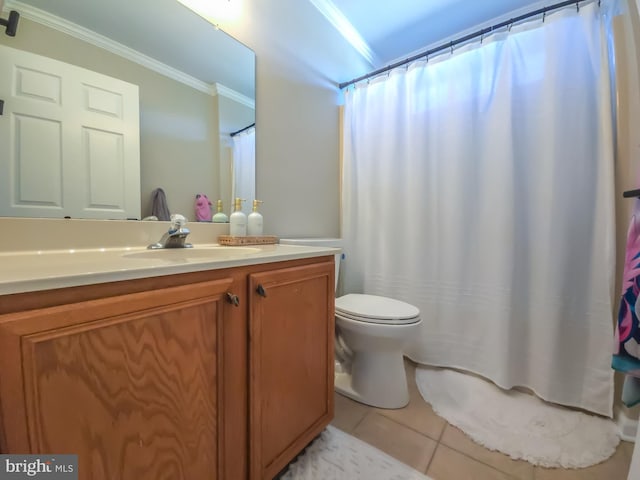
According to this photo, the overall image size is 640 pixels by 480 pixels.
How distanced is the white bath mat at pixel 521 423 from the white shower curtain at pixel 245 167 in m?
1.40

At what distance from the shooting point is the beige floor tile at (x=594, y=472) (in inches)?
35.6

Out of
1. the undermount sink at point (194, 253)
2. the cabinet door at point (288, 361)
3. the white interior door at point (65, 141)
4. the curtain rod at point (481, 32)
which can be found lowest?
the cabinet door at point (288, 361)

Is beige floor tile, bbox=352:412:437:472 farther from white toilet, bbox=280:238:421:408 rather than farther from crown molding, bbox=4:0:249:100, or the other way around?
crown molding, bbox=4:0:249:100

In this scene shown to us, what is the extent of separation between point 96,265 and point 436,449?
51.4 inches

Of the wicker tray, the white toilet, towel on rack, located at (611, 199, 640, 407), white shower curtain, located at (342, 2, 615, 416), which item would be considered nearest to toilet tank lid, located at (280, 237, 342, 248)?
the white toilet

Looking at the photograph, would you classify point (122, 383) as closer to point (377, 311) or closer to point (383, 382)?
point (377, 311)

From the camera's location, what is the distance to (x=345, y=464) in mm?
949

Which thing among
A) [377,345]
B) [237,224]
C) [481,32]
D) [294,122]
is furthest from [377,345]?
[481,32]

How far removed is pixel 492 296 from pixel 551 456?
668 millimetres

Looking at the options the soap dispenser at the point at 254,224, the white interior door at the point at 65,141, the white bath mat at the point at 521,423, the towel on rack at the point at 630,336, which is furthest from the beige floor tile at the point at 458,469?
the white interior door at the point at 65,141

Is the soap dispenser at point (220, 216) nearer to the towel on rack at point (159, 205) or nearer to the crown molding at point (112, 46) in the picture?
the towel on rack at point (159, 205)

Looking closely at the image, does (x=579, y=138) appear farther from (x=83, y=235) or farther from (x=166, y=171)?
(x=83, y=235)

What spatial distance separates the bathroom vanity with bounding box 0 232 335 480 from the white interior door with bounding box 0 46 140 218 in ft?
0.62

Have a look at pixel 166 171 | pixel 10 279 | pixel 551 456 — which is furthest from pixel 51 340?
pixel 551 456
